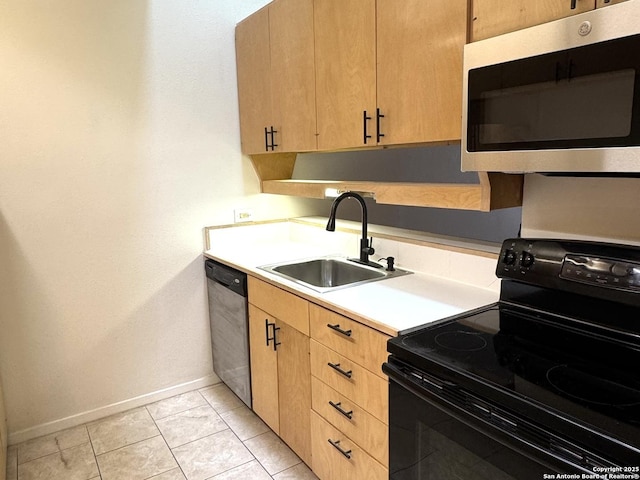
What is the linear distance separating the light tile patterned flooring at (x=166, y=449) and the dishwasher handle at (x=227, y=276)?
721 mm

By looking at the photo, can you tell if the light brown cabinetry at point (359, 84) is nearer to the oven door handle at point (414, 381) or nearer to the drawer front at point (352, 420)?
the oven door handle at point (414, 381)

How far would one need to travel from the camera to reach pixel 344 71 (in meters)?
1.93

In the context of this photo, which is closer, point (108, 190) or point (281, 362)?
point (281, 362)

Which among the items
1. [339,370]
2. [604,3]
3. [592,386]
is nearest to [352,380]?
[339,370]

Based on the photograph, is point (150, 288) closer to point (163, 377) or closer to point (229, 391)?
point (163, 377)

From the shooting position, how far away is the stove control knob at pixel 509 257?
1.46m

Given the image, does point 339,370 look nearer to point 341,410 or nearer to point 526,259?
point 341,410

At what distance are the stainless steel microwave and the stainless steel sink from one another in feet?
3.23

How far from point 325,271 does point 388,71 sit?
43.2 inches

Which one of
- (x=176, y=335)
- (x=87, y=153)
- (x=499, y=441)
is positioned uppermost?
(x=87, y=153)

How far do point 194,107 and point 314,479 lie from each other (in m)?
2.03

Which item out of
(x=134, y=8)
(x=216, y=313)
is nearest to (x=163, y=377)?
(x=216, y=313)

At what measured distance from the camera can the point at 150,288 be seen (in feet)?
8.52

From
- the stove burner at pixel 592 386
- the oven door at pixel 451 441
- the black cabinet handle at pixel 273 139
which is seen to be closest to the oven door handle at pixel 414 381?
the oven door at pixel 451 441
